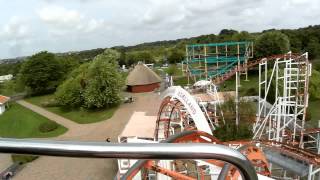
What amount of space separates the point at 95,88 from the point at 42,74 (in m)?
14.0

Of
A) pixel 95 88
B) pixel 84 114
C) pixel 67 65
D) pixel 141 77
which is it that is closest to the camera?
pixel 84 114

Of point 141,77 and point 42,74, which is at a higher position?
point 42,74

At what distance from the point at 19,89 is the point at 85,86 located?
1595cm

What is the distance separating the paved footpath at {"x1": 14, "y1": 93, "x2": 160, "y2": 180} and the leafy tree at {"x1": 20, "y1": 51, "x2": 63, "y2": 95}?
3.15 m

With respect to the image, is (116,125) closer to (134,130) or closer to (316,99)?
(134,130)

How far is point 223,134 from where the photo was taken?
1806 cm

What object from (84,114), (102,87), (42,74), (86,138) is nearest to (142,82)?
(102,87)

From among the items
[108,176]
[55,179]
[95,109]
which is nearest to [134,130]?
[108,176]

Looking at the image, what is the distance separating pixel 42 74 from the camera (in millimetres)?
43000

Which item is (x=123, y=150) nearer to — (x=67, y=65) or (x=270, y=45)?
(x=270, y=45)

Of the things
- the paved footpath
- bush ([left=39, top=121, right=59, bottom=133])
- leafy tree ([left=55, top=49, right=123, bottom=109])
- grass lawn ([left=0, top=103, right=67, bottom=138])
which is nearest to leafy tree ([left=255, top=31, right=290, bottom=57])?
the paved footpath

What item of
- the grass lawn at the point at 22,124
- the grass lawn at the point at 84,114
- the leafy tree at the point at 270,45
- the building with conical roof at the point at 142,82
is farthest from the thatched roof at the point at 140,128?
the leafy tree at the point at 270,45

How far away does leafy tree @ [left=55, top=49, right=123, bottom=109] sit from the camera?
3148cm

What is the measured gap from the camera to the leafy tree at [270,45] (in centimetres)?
4284
